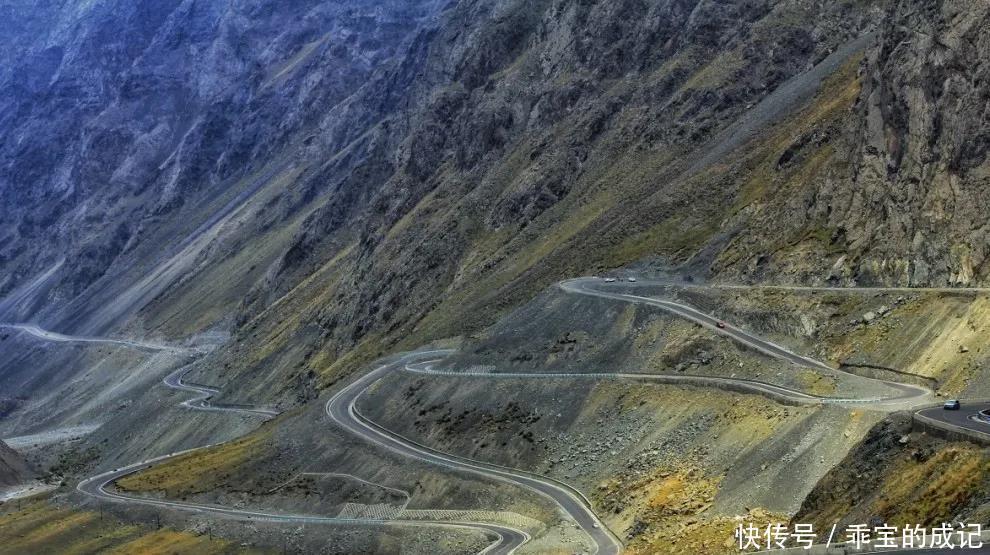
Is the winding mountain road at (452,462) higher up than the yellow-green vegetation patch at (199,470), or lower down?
higher up

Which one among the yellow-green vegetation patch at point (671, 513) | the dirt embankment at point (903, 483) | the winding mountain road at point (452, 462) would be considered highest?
the dirt embankment at point (903, 483)

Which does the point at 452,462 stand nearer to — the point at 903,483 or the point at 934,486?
the point at 903,483

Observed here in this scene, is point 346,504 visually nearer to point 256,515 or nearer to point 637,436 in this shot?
point 256,515

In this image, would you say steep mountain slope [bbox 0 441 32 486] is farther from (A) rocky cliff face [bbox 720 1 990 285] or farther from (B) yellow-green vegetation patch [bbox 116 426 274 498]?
(A) rocky cliff face [bbox 720 1 990 285]

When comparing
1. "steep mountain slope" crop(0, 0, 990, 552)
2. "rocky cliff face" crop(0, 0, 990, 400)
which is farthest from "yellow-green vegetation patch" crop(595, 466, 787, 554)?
"rocky cliff face" crop(0, 0, 990, 400)

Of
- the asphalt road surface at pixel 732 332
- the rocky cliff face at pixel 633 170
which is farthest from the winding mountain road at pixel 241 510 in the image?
the asphalt road surface at pixel 732 332

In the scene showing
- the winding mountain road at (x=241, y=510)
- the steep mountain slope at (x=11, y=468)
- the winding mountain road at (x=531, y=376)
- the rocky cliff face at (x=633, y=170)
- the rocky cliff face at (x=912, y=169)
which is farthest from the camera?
the steep mountain slope at (x=11, y=468)

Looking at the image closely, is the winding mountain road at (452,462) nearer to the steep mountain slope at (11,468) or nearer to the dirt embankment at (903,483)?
the dirt embankment at (903,483)

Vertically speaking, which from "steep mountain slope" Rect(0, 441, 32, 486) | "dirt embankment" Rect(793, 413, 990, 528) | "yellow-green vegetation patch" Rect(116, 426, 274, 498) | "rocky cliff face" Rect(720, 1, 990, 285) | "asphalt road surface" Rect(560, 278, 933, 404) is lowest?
"steep mountain slope" Rect(0, 441, 32, 486)

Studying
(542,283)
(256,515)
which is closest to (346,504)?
(256,515)

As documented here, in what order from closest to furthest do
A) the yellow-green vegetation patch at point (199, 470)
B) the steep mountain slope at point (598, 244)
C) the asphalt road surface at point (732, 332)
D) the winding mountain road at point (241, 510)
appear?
the asphalt road surface at point (732, 332) → the winding mountain road at point (241, 510) → the steep mountain slope at point (598, 244) → the yellow-green vegetation patch at point (199, 470)
